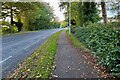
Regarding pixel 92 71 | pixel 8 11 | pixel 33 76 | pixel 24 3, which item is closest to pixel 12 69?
pixel 33 76

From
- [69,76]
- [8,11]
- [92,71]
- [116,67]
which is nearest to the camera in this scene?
[116,67]

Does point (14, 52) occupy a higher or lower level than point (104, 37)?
lower

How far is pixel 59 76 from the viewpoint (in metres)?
6.67

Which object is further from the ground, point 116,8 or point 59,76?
point 116,8

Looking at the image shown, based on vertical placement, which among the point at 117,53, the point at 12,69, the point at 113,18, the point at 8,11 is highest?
the point at 8,11

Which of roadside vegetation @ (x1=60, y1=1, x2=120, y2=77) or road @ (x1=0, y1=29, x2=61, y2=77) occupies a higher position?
roadside vegetation @ (x1=60, y1=1, x2=120, y2=77)

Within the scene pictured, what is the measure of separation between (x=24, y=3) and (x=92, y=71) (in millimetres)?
32910

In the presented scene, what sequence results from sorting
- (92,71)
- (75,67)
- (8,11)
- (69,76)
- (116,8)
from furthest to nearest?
1. (8,11)
2. (116,8)
3. (75,67)
4. (92,71)
5. (69,76)

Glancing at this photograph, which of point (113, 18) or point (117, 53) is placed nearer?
point (117, 53)

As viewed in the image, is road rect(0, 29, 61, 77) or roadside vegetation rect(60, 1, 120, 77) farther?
road rect(0, 29, 61, 77)

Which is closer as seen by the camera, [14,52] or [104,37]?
[104,37]

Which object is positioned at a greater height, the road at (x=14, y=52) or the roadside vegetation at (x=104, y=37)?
the roadside vegetation at (x=104, y=37)

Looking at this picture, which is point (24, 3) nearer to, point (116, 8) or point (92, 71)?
point (116, 8)

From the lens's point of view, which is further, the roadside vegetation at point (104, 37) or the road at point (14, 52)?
the road at point (14, 52)
